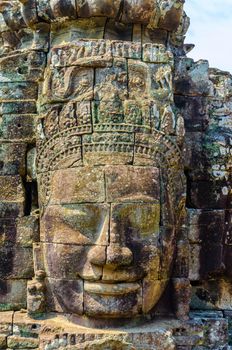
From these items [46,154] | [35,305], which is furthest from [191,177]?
[35,305]

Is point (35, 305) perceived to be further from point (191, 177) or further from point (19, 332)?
point (191, 177)

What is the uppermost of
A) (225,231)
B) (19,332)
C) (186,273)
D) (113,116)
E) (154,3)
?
(154,3)

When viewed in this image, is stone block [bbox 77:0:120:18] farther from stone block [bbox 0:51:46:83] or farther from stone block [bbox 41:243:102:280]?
stone block [bbox 41:243:102:280]

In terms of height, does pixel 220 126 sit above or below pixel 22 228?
above

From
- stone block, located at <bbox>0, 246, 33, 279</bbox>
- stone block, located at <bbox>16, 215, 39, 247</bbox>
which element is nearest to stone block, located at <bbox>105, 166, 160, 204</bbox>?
stone block, located at <bbox>16, 215, 39, 247</bbox>

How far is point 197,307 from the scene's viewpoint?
676 cm

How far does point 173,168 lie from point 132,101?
3.00 feet

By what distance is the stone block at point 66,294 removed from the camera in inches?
232

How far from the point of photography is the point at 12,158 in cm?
656

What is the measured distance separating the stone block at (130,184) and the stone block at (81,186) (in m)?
0.10

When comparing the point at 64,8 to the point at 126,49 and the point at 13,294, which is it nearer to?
the point at 126,49

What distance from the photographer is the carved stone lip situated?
577 cm

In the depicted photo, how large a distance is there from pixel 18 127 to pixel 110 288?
229 cm

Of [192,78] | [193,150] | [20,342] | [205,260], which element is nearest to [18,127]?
[193,150]
